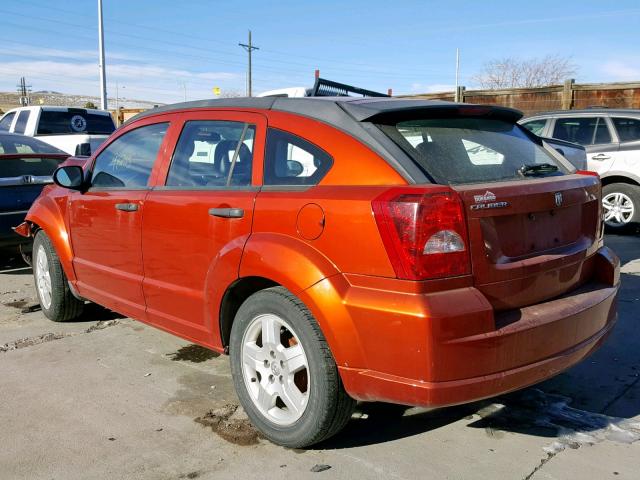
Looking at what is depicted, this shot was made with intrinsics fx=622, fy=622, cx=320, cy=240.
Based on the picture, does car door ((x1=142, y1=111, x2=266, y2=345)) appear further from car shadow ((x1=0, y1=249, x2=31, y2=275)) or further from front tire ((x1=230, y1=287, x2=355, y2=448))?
car shadow ((x1=0, y1=249, x2=31, y2=275))

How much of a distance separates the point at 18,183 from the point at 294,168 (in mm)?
4796

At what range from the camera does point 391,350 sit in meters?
2.61

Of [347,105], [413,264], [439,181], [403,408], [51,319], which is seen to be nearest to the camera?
[413,264]

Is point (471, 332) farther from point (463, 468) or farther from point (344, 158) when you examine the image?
point (344, 158)

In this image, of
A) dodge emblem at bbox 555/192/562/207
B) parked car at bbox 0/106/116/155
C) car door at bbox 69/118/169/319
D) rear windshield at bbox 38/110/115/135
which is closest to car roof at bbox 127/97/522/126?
dodge emblem at bbox 555/192/562/207

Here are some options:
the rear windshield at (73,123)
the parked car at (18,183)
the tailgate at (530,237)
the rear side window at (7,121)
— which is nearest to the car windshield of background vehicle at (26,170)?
the parked car at (18,183)

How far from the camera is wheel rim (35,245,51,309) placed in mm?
5273

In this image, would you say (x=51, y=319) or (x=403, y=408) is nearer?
(x=403, y=408)

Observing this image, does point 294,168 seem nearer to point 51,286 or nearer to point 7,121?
point 51,286

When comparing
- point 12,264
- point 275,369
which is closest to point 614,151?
point 275,369

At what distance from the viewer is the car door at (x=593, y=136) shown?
29.8 feet

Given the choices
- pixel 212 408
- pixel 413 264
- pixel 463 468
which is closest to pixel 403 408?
pixel 463 468

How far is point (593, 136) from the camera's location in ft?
30.5

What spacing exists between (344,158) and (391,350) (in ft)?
3.01
